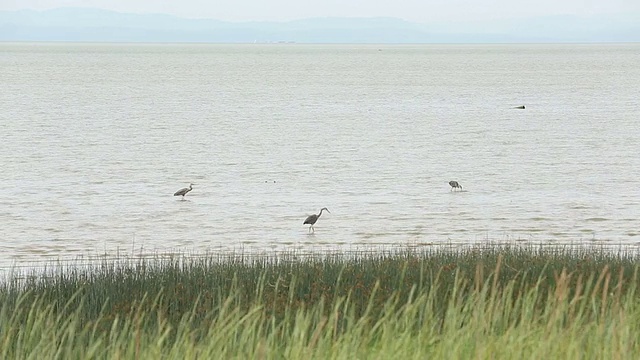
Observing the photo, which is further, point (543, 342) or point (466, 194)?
point (466, 194)

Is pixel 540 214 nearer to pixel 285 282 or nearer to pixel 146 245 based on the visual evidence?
pixel 146 245

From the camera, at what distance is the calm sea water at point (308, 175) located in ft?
83.6

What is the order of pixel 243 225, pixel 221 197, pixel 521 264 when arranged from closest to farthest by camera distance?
pixel 521 264
pixel 243 225
pixel 221 197

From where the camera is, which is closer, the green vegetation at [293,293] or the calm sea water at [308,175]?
the green vegetation at [293,293]

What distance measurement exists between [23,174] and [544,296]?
30.1 meters

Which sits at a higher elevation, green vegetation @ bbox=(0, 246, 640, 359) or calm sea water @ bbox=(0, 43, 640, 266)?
green vegetation @ bbox=(0, 246, 640, 359)

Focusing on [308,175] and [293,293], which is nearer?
[293,293]

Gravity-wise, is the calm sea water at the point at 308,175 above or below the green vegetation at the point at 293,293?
below

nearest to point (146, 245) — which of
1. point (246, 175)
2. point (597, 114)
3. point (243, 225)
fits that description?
point (243, 225)

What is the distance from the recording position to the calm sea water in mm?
25469

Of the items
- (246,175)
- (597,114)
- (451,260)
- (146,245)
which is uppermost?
(451,260)

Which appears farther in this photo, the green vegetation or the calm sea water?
the calm sea water

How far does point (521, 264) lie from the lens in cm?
1389

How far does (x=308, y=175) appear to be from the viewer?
39531 mm
